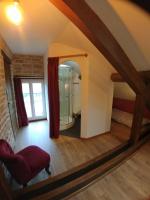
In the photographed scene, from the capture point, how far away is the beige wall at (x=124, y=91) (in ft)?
12.9

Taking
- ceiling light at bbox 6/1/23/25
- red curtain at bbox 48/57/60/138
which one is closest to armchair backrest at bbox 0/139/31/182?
red curtain at bbox 48/57/60/138

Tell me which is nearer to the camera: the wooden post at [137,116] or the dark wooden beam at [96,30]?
the dark wooden beam at [96,30]

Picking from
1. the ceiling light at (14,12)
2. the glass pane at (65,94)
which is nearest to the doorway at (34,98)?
the glass pane at (65,94)

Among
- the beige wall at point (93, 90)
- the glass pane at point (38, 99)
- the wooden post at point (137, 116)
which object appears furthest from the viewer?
the glass pane at point (38, 99)

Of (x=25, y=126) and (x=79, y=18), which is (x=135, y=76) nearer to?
(x=79, y=18)

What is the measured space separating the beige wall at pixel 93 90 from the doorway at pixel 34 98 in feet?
6.03

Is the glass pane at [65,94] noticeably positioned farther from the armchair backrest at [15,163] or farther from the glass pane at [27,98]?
the armchair backrest at [15,163]

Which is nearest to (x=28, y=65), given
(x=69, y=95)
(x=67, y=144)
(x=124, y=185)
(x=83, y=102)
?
(x=69, y=95)

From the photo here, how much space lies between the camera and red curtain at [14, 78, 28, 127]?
412cm

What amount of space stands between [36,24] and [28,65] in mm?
2484

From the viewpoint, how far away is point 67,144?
3178mm

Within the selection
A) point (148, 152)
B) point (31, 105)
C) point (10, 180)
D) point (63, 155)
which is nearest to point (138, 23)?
point (148, 152)

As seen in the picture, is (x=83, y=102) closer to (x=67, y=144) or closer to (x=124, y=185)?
(x=67, y=144)

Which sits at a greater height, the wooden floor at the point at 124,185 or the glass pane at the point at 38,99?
the glass pane at the point at 38,99
